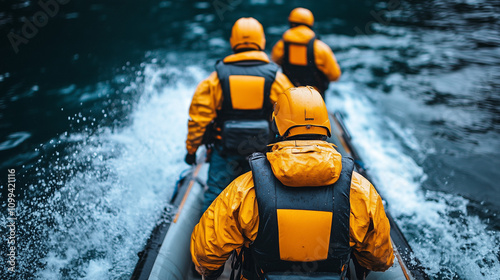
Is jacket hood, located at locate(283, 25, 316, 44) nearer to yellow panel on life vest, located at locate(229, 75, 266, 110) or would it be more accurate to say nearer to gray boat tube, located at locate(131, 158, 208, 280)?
yellow panel on life vest, located at locate(229, 75, 266, 110)

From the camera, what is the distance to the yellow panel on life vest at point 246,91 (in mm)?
2777

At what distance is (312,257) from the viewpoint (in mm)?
1662

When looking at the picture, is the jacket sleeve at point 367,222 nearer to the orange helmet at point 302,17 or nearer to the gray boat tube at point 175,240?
the gray boat tube at point 175,240

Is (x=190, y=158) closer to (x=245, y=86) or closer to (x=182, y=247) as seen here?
(x=182, y=247)

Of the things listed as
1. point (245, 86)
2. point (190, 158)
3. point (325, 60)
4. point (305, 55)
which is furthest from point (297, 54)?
point (190, 158)

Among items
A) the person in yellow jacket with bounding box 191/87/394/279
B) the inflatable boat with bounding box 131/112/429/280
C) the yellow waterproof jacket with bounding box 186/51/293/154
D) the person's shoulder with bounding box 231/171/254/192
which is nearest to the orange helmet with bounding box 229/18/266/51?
the yellow waterproof jacket with bounding box 186/51/293/154

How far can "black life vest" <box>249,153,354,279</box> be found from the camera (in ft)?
5.31

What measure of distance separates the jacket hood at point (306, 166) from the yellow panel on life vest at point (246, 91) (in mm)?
1264

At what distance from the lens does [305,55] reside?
4.17 meters

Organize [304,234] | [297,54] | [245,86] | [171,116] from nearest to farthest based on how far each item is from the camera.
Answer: [304,234] → [245,86] → [297,54] → [171,116]

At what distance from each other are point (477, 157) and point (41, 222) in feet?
22.2

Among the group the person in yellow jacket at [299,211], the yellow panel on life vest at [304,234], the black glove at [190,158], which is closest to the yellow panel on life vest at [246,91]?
the black glove at [190,158]

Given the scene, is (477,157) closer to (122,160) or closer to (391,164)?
(391,164)

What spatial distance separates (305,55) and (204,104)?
194 centimetres
